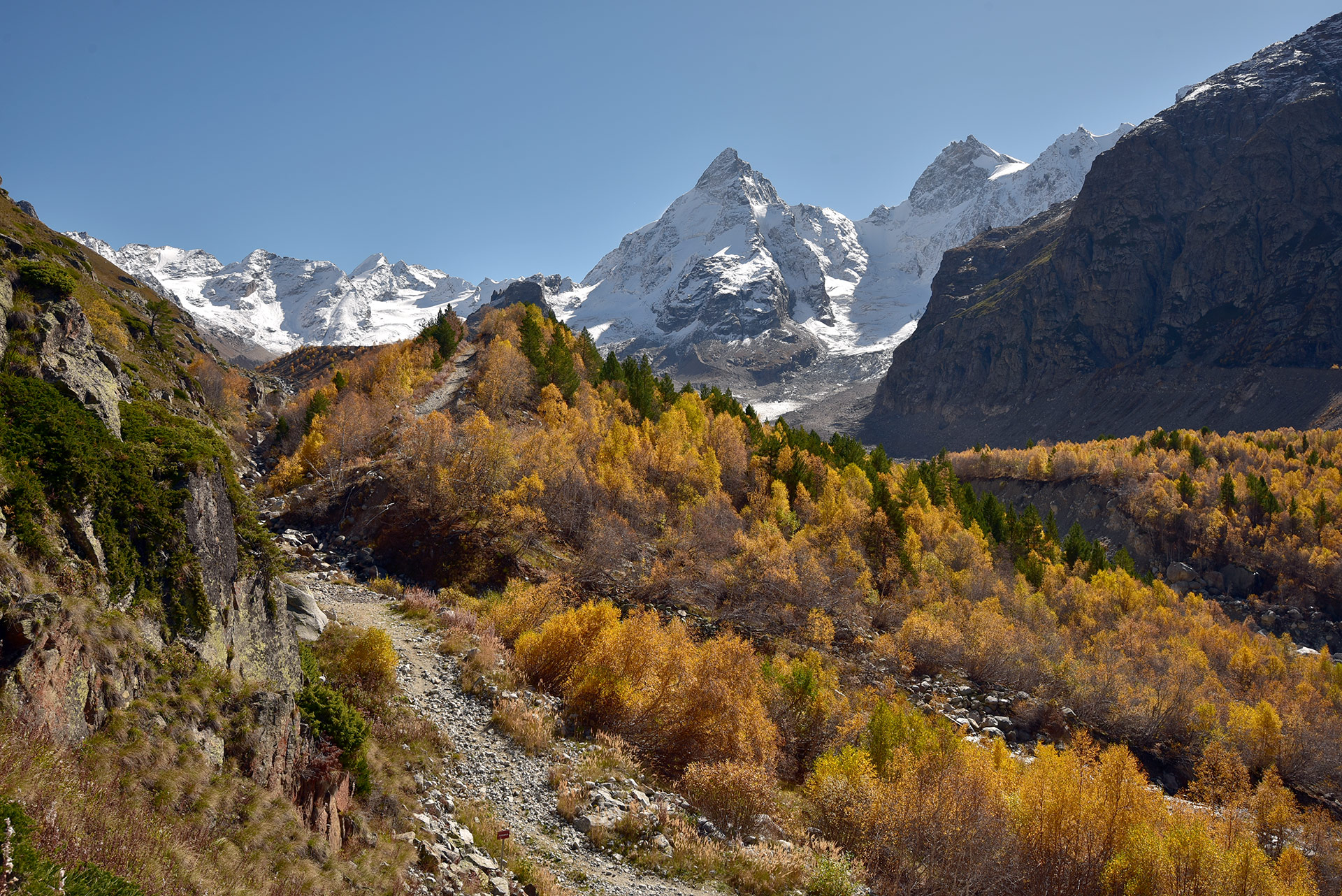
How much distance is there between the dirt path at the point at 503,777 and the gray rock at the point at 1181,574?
78341 millimetres

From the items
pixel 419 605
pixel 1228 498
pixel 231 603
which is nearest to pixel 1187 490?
pixel 1228 498

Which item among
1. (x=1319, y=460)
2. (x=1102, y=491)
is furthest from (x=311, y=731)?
(x=1319, y=460)

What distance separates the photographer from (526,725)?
627 inches

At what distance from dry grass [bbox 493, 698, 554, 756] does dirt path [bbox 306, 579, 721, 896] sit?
0.75 ft

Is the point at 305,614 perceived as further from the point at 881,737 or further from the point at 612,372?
the point at 612,372

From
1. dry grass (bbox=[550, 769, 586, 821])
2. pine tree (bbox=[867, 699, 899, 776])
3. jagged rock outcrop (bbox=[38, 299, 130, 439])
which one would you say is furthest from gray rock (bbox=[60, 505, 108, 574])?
pine tree (bbox=[867, 699, 899, 776])

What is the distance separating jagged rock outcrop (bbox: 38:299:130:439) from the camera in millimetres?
9102

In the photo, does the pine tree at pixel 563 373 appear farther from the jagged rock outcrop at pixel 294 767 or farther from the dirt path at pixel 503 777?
the jagged rock outcrop at pixel 294 767

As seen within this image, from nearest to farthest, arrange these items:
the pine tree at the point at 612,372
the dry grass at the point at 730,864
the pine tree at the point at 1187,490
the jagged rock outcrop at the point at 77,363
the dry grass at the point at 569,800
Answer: the jagged rock outcrop at the point at 77,363 → the dry grass at the point at 730,864 → the dry grass at the point at 569,800 → the pine tree at the point at 612,372 → the pine tree at the point at 1187,490

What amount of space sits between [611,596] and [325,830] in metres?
20.3

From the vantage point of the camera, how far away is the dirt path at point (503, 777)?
11852 millimetres

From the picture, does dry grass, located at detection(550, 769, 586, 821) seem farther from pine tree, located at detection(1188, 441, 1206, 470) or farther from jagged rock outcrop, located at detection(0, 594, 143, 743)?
pine tree, located at detection(1188, 441, 1206, 470)

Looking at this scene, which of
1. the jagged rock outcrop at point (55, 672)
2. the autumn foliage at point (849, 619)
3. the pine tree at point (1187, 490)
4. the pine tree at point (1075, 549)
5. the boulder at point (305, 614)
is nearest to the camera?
the jagged rock outcrop at point (55, 672)

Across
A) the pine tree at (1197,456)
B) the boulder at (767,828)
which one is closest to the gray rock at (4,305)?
the boulder at (767,828)
